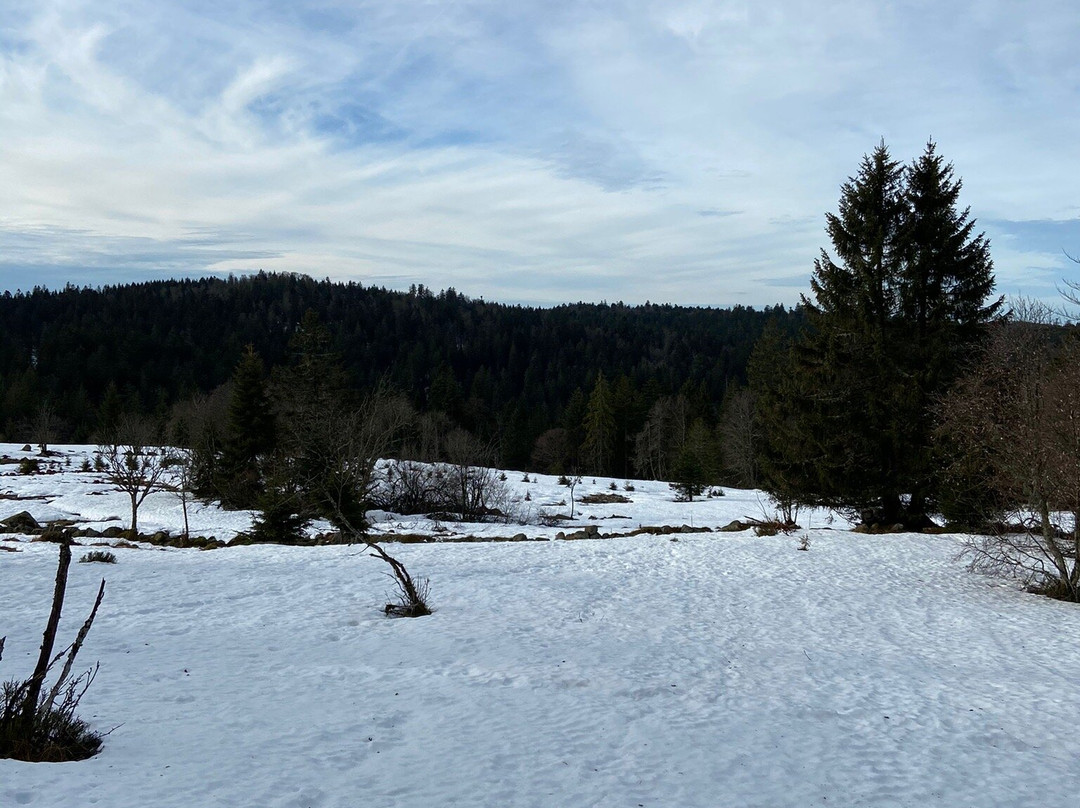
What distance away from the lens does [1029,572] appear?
1362 centimetres

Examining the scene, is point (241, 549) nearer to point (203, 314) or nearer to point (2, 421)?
point (2, 421)

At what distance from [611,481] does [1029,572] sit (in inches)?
1195

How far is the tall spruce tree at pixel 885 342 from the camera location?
701 inches

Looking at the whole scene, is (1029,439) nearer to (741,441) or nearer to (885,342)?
(885,342)

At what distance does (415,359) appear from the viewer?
110312mm

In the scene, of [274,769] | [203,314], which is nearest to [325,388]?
[274,769]

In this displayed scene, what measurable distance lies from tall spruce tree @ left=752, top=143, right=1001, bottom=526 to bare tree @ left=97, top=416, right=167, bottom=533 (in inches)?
793

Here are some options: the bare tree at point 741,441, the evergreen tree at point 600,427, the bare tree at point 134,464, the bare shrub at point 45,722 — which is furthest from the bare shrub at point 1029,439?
the evergreen tree at point 600,427

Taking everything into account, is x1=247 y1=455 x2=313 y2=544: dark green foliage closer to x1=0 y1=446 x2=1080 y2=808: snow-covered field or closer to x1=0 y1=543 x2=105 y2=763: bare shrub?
x1=0 y1=446 x2=1080 y2=808: snow-covered field

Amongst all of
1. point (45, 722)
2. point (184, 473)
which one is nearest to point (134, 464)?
point (184, 473)

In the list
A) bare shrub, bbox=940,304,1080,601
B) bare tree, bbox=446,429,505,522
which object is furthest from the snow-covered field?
bare tree, bbox=446,429,505,522

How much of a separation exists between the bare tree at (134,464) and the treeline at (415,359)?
23109mm

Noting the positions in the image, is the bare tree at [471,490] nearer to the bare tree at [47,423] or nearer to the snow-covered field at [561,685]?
the snow-covered field at [561,685]

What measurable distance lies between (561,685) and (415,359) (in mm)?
105082
